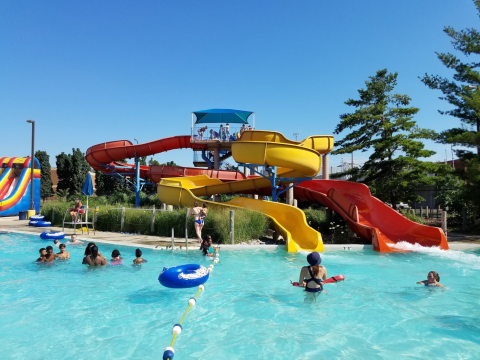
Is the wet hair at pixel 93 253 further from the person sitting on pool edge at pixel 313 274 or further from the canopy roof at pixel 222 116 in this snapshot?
the canopy roof at pixel 222 116

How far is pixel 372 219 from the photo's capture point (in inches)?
530

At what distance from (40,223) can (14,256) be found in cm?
678

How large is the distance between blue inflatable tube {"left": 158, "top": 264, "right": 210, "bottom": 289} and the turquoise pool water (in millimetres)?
366

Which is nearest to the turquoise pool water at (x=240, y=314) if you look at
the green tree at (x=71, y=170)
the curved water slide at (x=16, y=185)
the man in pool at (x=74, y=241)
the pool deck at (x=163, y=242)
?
the pool deck at (x=163, y=242)

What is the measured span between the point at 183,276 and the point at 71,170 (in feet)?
118

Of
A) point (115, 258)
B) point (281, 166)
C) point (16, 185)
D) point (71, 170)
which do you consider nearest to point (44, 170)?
point (71, 170)

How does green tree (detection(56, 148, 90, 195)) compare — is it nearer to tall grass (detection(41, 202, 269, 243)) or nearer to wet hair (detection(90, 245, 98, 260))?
tall grass (detection(41, 202, 269, 243))

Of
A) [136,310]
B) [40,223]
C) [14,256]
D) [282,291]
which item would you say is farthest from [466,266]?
[40,223]

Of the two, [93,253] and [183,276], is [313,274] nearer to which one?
[183,276]

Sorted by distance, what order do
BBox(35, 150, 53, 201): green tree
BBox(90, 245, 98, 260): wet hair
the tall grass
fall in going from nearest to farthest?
BBox(90, 245, 98, 260): wet hair < the tall grass < BBox(35, 150, 53, 201): green tree

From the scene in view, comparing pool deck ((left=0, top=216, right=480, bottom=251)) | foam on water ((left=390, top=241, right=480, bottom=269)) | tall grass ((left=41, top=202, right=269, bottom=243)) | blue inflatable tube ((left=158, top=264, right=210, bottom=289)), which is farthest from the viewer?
tall grass ((left=41, top=202, right=269, bottom=243))

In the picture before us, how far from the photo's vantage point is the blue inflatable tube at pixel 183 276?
613 centimetres

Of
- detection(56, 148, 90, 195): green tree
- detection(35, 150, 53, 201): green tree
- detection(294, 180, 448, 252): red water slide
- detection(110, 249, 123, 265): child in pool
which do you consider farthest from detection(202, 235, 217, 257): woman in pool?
detection(35, 150, 53, 201): green tree

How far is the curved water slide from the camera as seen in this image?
23406 mm
